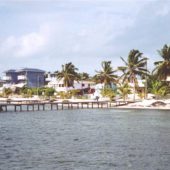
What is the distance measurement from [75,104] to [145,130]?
66.0 m

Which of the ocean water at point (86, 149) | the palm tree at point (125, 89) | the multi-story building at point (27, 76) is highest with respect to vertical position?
the multi-story building at point (27, 76)

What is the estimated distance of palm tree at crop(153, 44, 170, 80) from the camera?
9569 cm

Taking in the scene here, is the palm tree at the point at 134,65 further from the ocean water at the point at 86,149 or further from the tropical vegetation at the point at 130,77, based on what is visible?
the ocean water at the point at 86,149

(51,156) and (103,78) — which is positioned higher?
(103,78)

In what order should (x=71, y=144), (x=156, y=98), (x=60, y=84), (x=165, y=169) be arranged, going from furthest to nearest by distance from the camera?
1. (x=60, y=84)
2. (x=156, y=98)
3. (x=71, y=144)
4. (x=165, y=169)

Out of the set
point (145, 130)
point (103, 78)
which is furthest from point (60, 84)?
point (145, 130)

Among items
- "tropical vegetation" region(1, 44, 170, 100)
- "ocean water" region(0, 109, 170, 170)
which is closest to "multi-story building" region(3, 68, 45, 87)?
"tropical vegetation" region(1, 44, 170, 100)

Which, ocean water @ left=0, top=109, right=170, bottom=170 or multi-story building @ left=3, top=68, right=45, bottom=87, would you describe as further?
multi-story building @ left=3, top=68, right=45, bottom=87

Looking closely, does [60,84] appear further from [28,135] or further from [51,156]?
[51,156]

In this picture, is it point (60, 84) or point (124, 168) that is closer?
point (124, 168)

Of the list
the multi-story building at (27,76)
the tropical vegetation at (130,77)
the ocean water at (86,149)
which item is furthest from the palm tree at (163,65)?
the multi-story building at (27,76)

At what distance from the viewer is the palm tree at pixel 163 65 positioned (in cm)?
9569

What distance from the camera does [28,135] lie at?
163 feet

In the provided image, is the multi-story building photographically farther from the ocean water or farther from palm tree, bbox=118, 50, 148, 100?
the ocean water
